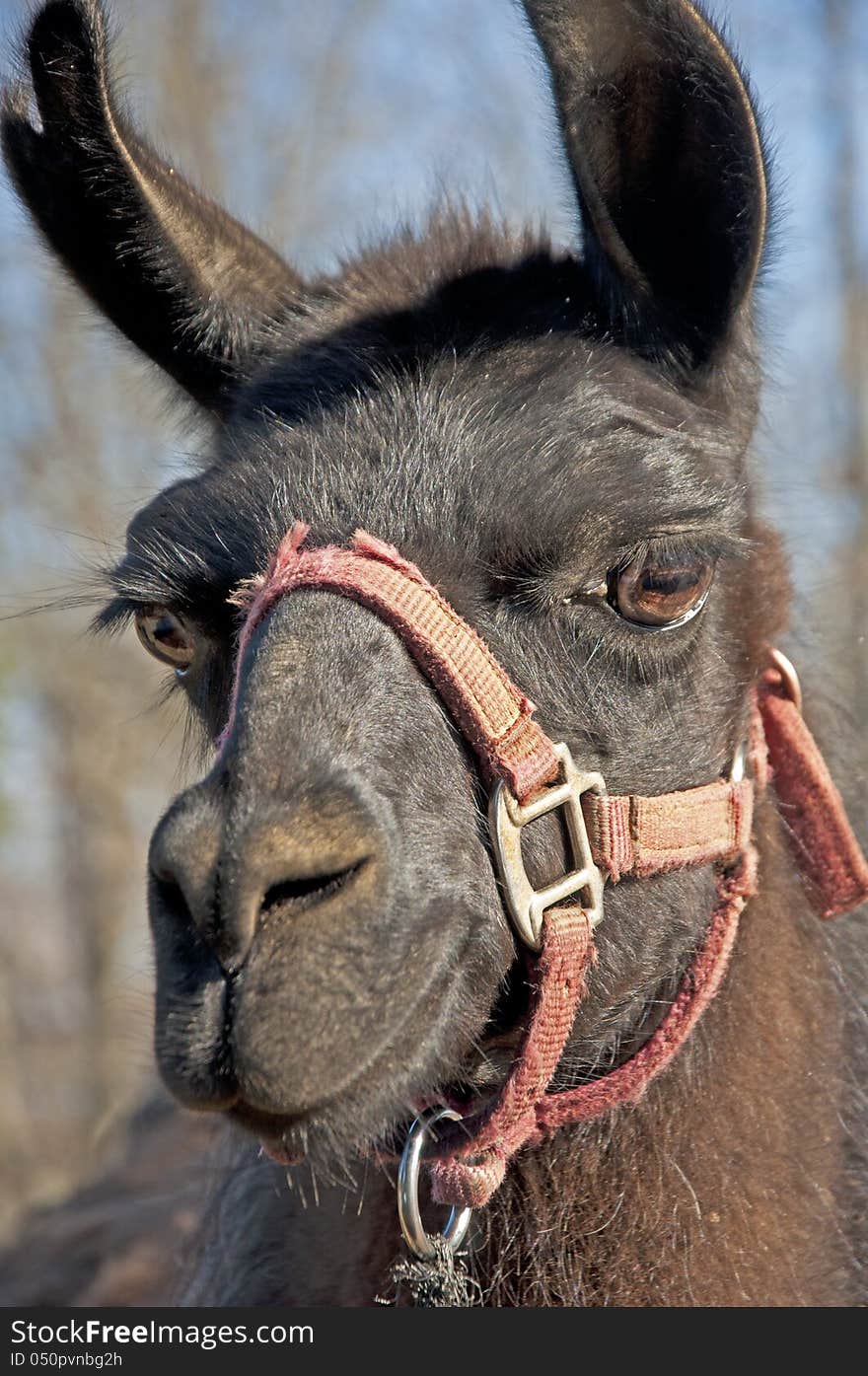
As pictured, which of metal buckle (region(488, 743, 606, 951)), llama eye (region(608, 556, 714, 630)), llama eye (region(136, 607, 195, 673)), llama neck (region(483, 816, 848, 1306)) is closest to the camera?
metal buckle (region(488, 743, 606, 951))

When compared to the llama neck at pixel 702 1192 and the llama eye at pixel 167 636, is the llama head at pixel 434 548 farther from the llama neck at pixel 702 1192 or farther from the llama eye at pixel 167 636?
the llama neck at pixel 702 1192

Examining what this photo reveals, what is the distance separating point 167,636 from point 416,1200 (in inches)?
58.1

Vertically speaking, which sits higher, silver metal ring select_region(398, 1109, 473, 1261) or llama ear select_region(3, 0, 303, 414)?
llama ear select_region(3, 0, 303, 414)

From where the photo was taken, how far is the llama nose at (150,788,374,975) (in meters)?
2.19

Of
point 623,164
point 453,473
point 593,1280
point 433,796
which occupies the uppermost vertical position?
point 623,164

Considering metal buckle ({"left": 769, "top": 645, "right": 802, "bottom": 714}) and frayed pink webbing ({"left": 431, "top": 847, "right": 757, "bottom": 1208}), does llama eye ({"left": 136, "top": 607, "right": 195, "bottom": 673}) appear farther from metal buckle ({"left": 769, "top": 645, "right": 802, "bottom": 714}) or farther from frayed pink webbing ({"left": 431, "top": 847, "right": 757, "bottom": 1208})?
metal buckle ({"left": 769, "top": 645, "right": 802, "bottom": 714})

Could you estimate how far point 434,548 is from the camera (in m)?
2.68

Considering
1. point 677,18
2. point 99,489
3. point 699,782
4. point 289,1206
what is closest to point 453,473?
point 699,782

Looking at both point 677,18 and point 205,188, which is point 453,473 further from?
point 205,188

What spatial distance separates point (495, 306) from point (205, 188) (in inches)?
51.0

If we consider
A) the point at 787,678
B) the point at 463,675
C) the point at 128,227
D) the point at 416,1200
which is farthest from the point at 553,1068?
the point at 128,227

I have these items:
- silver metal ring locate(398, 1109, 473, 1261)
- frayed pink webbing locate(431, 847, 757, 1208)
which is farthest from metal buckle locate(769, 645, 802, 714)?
silver metal ring locate(398, 1109, 473, 1261)

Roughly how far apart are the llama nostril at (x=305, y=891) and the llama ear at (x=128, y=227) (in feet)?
5.87

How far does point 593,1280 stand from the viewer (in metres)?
2.88
